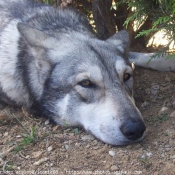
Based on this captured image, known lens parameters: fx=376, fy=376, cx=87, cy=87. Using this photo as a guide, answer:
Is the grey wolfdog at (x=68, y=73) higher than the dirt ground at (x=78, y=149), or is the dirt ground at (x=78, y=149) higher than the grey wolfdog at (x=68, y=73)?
the grey wolfdog at (x=68, y=73)

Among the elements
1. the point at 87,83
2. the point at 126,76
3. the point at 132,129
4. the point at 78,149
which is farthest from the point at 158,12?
the point at 78,149

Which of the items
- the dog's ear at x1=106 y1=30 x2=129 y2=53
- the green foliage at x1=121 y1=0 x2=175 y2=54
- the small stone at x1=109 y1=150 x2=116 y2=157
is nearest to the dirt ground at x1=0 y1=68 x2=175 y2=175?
Answer: the small stone at x1=109 y1=150 x2=116 y2=157

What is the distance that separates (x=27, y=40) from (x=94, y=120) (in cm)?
116

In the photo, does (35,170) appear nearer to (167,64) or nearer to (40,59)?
(40,59)

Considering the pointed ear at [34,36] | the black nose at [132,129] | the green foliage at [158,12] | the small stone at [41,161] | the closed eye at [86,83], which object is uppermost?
the green foliage at [158,12]

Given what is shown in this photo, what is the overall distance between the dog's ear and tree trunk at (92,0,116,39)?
119 centimetres

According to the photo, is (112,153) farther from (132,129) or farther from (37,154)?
(37,154)

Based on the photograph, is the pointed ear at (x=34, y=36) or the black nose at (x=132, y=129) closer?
the black nose at (x=132, y=129)

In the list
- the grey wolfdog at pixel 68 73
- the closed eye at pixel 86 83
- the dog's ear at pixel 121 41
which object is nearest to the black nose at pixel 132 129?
the grey wolfdog at pixel 68 73

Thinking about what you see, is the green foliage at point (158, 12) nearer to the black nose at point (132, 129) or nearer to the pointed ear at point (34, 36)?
the pointed ear at point (34, 36)

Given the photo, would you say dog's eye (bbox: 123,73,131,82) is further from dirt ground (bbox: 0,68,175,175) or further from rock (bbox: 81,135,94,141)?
rock (bbox: 81,135,94,141)

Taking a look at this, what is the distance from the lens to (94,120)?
11.8 ft

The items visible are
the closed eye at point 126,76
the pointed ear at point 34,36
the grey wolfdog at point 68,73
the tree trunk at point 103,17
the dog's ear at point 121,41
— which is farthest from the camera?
the tree trunk at point 103,17

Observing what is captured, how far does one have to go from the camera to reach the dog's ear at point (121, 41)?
13.9 feet
